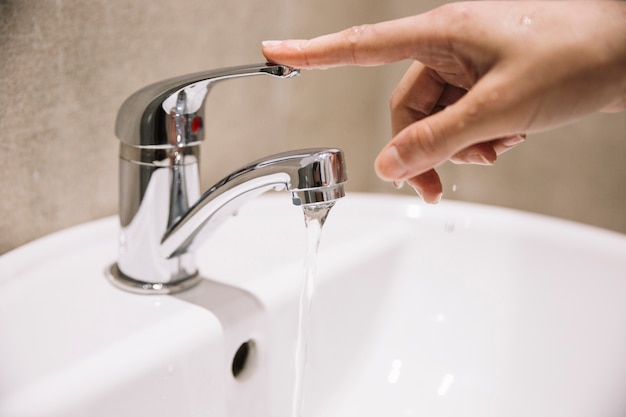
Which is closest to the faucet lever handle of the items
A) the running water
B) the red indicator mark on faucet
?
the red indicator mark on faucet

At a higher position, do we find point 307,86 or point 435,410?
point 307,86

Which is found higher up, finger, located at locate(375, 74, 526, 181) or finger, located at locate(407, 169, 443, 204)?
finger, located at locate(375, 74, 526, 181)

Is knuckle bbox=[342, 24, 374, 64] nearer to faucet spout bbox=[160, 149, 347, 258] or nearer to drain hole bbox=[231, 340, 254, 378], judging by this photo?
faucet spout bbox=[160, 149, 347, 258]

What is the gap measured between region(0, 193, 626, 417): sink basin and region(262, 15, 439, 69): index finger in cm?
19

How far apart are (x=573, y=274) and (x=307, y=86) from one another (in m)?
0.36

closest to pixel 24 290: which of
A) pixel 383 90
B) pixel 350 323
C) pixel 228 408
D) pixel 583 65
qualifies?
pixel 228 408

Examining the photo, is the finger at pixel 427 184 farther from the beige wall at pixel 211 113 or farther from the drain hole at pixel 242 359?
the beige wall at pixel 211 113

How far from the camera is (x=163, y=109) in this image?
1.43 ft

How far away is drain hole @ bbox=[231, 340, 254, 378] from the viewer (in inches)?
19.2

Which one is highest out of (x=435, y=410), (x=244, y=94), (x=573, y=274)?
(x=244, y=94)

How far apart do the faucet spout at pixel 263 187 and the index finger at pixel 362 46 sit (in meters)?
0.06

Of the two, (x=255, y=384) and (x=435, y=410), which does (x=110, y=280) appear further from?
(x=435, y=410)

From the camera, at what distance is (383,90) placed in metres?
0.87

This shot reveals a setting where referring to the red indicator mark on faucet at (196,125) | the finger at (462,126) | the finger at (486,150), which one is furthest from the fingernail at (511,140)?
the red indicator mark on faucet at (196,125)
